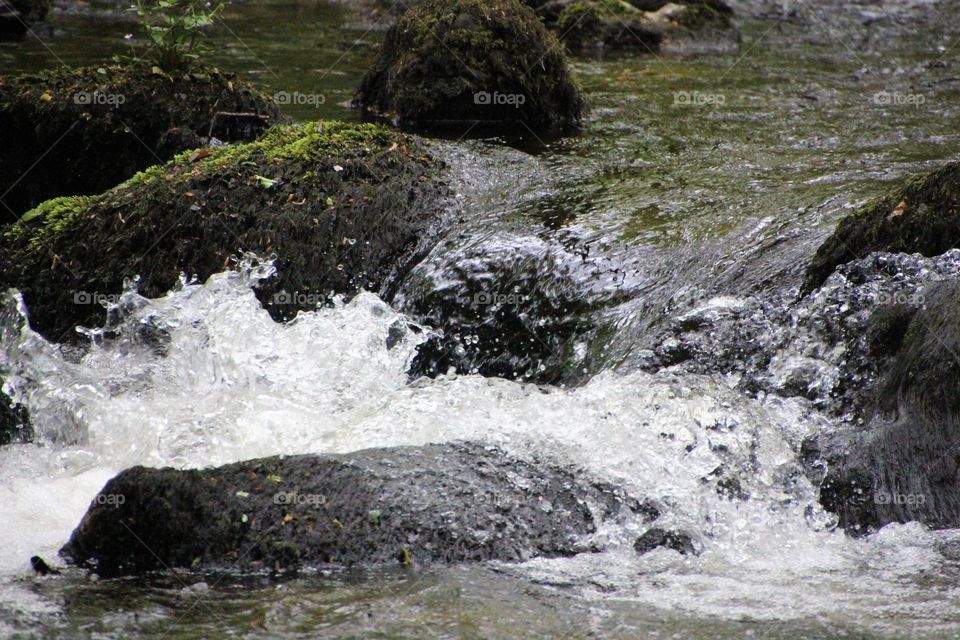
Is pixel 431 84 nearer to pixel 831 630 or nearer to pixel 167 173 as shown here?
pixel 167 173

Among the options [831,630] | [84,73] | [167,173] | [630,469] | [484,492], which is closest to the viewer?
[831,630]

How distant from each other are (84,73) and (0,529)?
4220 mm

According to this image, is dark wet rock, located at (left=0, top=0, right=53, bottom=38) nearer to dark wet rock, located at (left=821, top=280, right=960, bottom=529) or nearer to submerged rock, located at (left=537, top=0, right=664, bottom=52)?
submerged rock, located at (left=537, top=0, right=664, bottom=52)

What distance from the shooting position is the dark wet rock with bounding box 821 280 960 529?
397cm

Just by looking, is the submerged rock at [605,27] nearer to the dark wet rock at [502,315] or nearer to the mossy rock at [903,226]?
the dark wet rock at [502,315]

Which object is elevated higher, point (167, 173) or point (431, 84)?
point (431, 84)

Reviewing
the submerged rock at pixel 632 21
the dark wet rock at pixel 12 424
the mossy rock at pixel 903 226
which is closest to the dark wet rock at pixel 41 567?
the dark wet rock at pixel 12 424

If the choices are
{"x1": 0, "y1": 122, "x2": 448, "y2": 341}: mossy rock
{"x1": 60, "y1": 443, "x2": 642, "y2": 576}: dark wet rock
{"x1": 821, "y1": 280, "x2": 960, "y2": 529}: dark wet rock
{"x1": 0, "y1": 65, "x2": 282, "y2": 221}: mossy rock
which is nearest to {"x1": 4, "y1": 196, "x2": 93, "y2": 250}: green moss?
{"x1": 0, "y1": 122, "x2": 448, "y2": 341}: mossy rock

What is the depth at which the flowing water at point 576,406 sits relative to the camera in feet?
10.6

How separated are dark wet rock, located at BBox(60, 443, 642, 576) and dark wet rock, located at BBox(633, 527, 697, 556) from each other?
17 cm

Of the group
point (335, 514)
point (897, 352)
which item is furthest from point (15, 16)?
point (897, 352)

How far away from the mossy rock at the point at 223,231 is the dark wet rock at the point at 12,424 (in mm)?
698

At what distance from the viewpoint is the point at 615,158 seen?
7.43 meters

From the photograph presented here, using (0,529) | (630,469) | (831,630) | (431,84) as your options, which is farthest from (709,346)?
(431,84)
